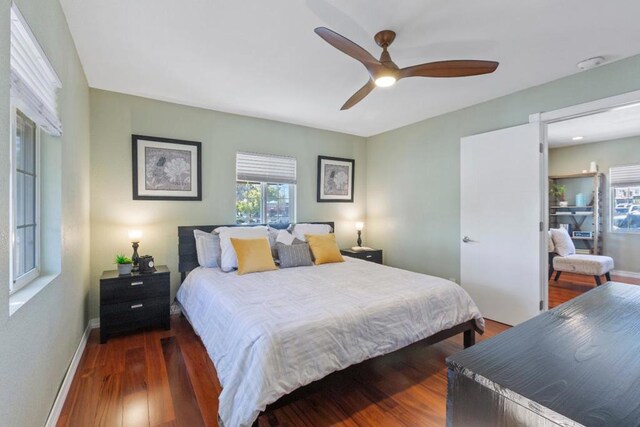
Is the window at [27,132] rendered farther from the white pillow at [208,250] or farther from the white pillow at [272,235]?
the white pillow at [272,235]

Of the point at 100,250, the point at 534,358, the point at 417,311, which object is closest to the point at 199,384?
the point at 417,311

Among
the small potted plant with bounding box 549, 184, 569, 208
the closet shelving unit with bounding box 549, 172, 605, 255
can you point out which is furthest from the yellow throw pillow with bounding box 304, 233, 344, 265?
the small potted plant with bounding box 549, 184, 569, 208

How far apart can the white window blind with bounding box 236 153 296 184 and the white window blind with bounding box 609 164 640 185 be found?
5.88m

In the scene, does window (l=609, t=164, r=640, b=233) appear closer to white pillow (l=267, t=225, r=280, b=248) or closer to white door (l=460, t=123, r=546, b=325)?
white door (l=460, t=123, r=546, b=325)

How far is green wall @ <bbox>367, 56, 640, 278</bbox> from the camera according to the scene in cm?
274

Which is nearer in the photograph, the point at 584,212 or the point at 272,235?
the point at 272,235

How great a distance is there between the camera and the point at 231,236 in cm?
331

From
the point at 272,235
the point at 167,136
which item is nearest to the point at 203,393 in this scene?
the point at 272,235

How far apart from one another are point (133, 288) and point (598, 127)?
675 cm

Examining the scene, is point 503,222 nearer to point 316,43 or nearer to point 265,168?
point 316,43

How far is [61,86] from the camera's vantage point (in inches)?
73.9

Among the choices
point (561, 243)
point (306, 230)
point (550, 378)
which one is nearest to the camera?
point (550, 378)

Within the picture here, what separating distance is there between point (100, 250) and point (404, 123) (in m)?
4.06

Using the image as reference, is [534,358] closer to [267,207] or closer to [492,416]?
[492,416]
